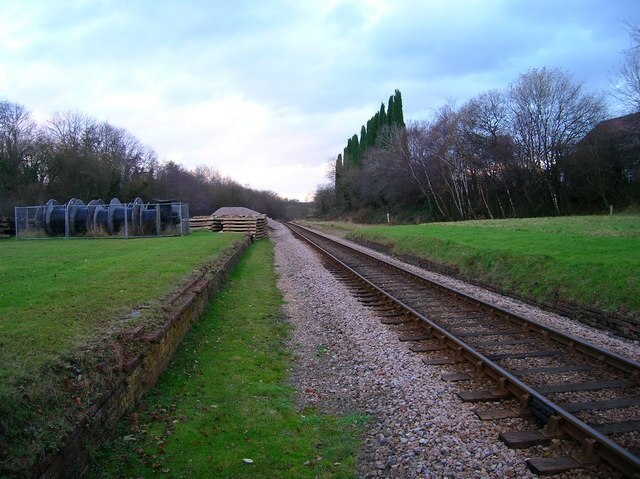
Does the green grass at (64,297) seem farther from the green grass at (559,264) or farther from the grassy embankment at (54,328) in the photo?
the green grass at (559,264)

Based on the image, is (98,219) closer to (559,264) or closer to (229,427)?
(559,264)

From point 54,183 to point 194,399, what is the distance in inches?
1889

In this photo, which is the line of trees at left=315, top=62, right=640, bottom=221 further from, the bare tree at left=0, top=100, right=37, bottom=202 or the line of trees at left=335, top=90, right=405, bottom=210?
the bare tree at left=0, top=100, right=37, bottom=202

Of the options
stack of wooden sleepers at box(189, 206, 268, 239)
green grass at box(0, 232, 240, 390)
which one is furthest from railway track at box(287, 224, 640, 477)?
stack of wooden sleepers at box(189, 206, 268, 239)

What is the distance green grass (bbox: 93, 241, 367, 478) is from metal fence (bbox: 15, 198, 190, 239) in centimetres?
2530

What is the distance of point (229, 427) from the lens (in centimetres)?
495

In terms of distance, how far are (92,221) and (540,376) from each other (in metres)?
31.9

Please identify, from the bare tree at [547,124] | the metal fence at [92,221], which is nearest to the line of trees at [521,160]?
the bare tree at [547,124]

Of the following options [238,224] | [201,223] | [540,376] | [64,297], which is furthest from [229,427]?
[201,223]

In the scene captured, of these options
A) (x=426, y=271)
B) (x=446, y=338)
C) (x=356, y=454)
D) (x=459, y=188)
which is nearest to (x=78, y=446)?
(x=356, y=454)

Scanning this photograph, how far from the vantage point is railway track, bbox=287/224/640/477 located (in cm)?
400

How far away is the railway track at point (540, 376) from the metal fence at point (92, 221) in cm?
2501

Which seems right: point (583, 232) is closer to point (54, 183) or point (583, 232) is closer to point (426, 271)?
point (426, 271)

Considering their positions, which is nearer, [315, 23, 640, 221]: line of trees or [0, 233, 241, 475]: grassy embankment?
[0, 233, 241, 475]: grassy embankment
